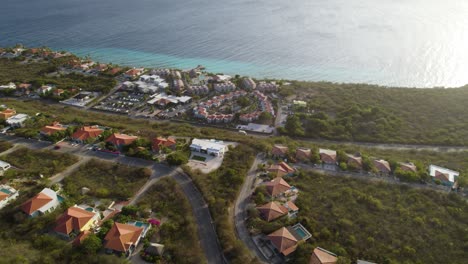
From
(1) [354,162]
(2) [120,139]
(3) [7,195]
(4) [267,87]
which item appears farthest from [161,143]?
(4) [267,87]

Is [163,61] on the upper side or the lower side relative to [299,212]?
upper

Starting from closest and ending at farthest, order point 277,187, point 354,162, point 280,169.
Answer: point 277,187, point 280,169, point 354,162

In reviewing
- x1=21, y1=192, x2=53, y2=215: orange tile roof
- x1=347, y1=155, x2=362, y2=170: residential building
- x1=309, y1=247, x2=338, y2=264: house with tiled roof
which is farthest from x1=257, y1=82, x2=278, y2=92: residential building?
x1=21, y1=192, x2=53, y2=215: orange tile roof

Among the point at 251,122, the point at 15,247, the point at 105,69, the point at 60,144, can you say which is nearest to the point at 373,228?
the point at 251,122

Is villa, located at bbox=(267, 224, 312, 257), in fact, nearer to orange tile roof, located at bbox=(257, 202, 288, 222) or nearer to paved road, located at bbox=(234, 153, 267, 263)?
paved road, located at bbox=(234, 153, 267, 263)

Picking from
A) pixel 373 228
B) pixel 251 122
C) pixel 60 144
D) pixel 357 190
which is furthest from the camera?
pixel 251 122

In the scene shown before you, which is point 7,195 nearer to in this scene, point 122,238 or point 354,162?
point 122,238

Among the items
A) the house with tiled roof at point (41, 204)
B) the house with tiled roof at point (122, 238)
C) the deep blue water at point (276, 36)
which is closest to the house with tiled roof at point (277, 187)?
the house with tiled roof at point (122, 238)

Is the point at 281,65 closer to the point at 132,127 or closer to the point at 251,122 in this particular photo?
the point at 251,122
